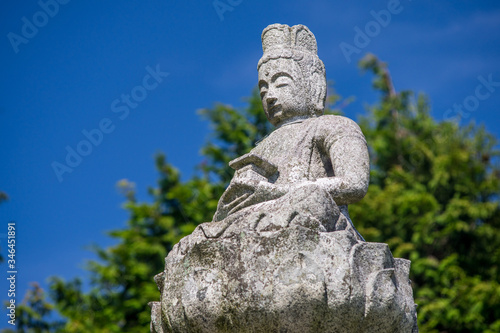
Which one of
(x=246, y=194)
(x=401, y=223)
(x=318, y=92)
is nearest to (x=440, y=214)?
(x=401, y=223)

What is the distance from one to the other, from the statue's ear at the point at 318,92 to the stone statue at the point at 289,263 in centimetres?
65

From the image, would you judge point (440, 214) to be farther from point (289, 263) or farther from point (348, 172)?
point (289, 263)

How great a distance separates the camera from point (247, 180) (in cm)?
503

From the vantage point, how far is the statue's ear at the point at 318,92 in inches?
236

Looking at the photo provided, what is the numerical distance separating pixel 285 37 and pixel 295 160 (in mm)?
1377

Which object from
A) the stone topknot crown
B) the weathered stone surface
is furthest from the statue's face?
the weathered stone surface

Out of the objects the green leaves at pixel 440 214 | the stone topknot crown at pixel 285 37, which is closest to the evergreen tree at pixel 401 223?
the green leaves at pixel 440 214

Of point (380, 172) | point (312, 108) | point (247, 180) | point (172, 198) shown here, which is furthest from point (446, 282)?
point (247, 180)

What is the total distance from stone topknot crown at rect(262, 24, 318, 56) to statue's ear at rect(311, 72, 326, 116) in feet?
0.98

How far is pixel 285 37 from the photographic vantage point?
6.18 meters

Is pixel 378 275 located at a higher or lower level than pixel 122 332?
lower

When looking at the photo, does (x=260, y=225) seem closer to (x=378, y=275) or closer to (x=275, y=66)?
(x=378, y=275)

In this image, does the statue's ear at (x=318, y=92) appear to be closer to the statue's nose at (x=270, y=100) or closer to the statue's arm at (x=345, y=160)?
the statue's nose at (x=270, y=100)

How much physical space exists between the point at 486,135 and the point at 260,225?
13.2 m
